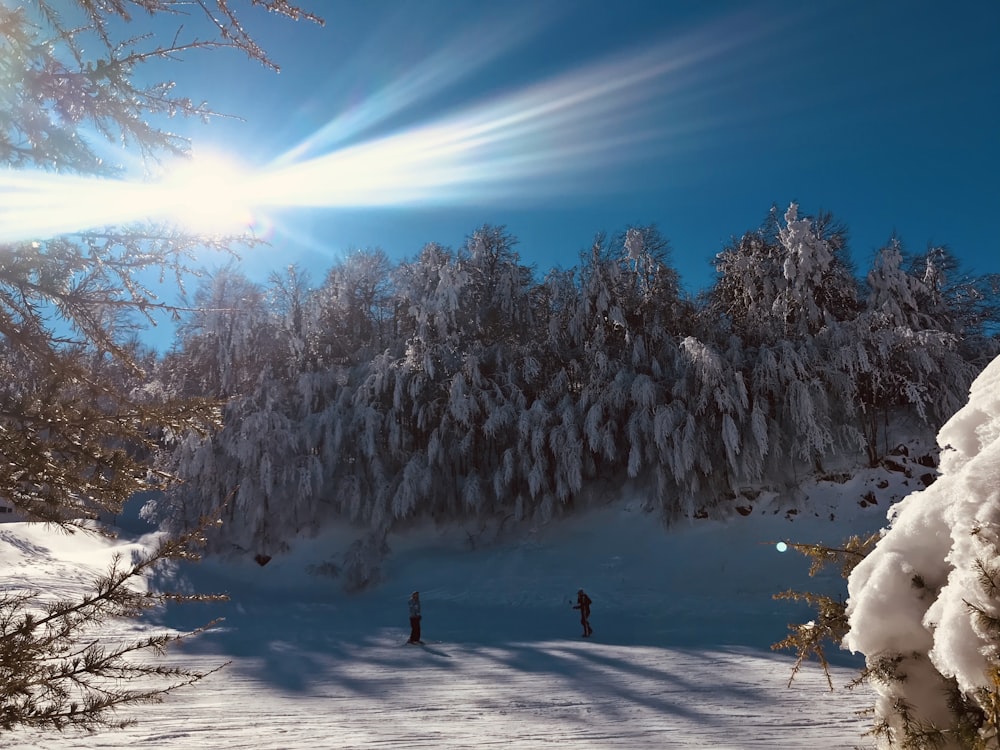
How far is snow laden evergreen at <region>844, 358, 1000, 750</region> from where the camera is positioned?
1.58m

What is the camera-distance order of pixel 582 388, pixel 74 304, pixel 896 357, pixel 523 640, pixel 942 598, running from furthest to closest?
pixel 582 388
pixel 896 357
pixel 523 640
pixel 74 304
pixel 942 598

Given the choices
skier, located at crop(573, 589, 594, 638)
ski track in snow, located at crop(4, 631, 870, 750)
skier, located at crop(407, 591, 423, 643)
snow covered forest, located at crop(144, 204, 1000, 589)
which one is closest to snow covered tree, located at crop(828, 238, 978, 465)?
snow covered forest, located at crop(144, 204, 1000, 589)

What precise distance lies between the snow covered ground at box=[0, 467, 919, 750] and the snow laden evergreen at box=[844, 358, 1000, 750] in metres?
3.18

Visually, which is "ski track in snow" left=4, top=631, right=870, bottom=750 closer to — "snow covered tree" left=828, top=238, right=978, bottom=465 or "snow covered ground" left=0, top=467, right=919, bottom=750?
"snow covered ground" left=0, top=467, right=919, bottom=750

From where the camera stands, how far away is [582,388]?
1884 centimetres

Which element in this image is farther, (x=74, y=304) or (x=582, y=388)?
(x=582, y=388)

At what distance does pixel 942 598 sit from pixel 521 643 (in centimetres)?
1007

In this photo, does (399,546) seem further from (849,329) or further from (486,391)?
(849,329)

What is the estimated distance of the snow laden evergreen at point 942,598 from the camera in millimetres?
1577

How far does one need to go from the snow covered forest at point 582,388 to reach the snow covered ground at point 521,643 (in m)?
1.06

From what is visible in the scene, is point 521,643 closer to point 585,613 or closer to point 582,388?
point 585,613

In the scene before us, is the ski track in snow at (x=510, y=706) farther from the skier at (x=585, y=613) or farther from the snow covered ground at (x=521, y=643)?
the skier at (x=585, y=613)

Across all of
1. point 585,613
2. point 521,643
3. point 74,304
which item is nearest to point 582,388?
point 585,613

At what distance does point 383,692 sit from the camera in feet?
23.7
